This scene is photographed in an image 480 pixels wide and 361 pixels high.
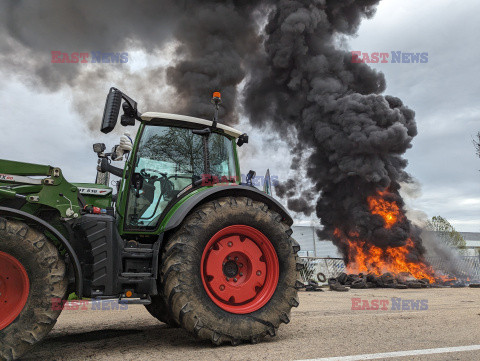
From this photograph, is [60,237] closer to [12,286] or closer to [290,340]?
[12,286]

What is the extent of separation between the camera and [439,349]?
3.41 m

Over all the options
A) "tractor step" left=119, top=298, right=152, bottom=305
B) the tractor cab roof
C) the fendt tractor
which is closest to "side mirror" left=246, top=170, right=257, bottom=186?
the fendt tractor

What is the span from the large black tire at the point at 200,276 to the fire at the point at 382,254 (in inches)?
757

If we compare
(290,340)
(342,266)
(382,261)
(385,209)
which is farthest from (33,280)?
(385,209)

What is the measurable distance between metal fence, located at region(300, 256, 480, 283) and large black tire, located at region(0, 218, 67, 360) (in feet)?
50.0

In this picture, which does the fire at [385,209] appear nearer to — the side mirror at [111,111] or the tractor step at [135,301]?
the tractor step at [135,301]

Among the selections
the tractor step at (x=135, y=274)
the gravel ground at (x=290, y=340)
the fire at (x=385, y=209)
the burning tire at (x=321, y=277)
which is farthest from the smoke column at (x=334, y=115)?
the tractor step at (x=135, y=274)

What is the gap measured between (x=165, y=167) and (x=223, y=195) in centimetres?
76

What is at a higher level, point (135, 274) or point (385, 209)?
point (385, 209)

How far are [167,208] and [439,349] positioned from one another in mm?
2922

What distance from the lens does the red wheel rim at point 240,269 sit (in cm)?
388

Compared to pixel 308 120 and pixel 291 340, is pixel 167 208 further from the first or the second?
pixel 308 120

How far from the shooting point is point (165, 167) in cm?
443

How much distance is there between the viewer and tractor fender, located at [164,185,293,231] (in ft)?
12.6
